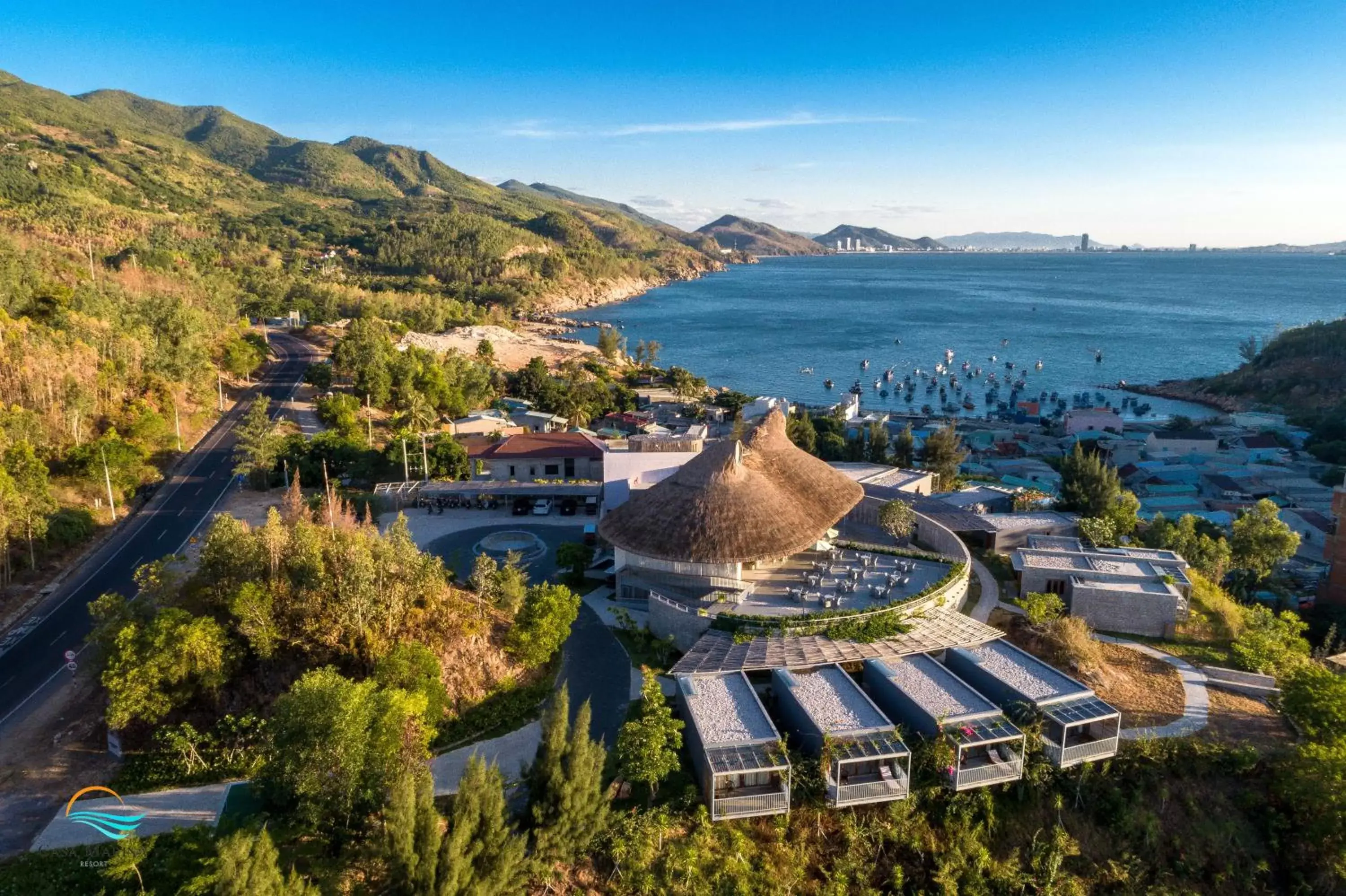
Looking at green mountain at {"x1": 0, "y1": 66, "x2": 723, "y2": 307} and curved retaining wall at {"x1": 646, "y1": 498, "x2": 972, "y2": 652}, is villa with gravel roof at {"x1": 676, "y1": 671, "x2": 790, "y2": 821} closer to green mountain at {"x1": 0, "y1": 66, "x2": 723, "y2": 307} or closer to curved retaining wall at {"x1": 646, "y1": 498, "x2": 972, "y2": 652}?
curved retaining wall at {"x1": 646, "y1": 498, "x2": 972, "y2": 652}

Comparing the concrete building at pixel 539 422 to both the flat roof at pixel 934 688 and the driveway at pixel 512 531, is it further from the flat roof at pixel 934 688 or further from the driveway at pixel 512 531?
the flat roof at pixel 934 688

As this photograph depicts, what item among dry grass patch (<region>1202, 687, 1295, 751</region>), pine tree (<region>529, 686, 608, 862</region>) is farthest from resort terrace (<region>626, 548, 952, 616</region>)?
pine tree (<region>529, 686, 608, 862</region>)

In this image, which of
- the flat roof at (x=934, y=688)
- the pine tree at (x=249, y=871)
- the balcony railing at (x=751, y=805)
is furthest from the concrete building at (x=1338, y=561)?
the pine tree at (x=249, y=871)

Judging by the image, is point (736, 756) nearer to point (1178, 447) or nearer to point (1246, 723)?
point (1246, 723)

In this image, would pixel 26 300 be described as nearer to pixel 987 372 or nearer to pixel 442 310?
pixel 442 310

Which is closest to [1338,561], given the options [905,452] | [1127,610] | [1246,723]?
[1127,610]
